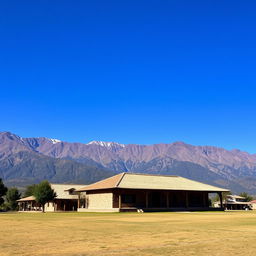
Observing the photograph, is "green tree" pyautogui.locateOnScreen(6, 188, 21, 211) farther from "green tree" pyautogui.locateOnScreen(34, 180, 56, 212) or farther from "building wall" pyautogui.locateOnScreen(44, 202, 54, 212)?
"green tree" pyautogui.locateOnScreen(34, 180, 56, 212)

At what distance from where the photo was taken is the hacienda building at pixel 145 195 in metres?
54.5

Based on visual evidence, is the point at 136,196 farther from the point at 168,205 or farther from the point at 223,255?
the point at 223,255

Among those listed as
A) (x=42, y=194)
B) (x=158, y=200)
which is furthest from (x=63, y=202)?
(x=158, y=200)

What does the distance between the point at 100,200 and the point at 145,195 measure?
7752mm

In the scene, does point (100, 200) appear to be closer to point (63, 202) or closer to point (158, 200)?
point (158, 200)

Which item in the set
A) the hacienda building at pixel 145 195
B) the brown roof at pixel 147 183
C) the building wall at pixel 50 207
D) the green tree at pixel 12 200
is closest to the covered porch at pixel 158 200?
the hacienda building at pixel 145 195

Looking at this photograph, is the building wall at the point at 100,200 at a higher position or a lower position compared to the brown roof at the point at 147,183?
lower

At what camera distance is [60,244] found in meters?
12.5

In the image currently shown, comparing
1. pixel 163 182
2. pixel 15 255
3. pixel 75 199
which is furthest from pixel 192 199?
pixel 15 255

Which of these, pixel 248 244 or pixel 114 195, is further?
pixel 114 195

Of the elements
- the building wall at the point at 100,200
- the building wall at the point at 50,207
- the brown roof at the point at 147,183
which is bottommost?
the building wall at the point at 50,207

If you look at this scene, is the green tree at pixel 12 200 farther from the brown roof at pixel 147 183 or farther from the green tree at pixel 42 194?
the brown roof at pixel 147 183

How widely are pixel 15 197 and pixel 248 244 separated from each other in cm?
9917

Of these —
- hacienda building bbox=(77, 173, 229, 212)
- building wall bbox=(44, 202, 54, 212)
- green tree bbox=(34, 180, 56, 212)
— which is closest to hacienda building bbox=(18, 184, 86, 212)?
building wall bbox=(44, 202, 54, 212)
